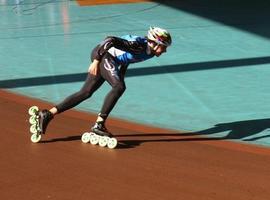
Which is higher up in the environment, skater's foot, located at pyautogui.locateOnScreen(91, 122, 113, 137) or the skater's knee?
the skater's knee

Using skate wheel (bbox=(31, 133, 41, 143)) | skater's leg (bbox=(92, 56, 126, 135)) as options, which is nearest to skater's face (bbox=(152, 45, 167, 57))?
skater's leg (bbox=(92, 56, 126, 135))

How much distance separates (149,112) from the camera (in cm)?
891

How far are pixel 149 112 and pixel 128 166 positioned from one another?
2223 millimetres

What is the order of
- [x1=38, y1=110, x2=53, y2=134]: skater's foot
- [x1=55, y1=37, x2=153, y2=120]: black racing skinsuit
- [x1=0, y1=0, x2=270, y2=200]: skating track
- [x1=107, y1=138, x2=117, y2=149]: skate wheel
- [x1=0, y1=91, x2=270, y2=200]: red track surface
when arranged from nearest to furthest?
1. [x1=0, y1=91, x2=270, y2=200]: red track surface
2. [x1=0, y1=0, x2=270, y2=200]: skating track
3. [x1=55, y1=37, x2=153, y2=120]: black racing skinsuit
4. [x1=107, y1=138, x2=117, y2=149]: skate wheel
5. [x1=38, y1=110, x2=53, y2=134]: skater's foot

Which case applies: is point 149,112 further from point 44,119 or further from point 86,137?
point 44,119

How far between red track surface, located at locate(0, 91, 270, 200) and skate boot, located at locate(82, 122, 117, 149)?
68 millimetres

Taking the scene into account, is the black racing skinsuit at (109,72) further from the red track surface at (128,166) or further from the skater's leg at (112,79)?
the red track surface at (128,166)

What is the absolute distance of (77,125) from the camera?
827 centimetres

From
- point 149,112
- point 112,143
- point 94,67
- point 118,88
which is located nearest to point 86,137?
point 112,143

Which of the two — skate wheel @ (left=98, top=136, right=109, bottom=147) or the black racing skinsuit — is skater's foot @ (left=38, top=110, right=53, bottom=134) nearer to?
the black racing skinsuit

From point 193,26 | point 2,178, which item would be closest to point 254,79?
point 193,26

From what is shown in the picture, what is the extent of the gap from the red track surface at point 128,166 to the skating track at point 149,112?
0.04ft

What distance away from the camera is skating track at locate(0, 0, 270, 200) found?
628 cm

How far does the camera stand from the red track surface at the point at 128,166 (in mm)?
6035
